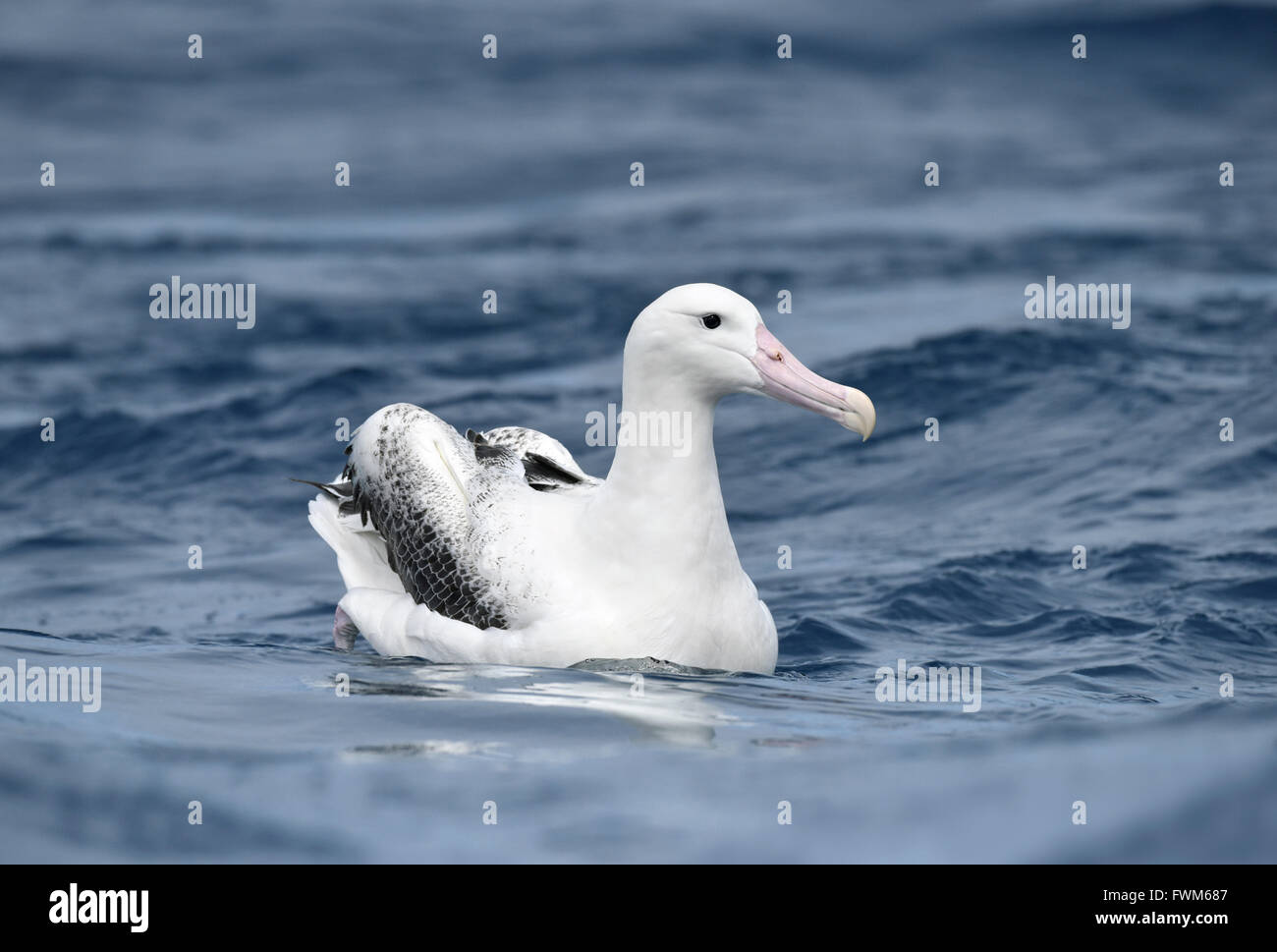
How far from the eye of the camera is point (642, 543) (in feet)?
26.4

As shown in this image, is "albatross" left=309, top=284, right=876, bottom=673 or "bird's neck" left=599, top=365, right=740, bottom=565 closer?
"albatross" left=309, top=284, right=876, bottom=673

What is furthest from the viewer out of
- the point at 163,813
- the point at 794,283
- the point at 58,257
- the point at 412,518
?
the point at 58,257

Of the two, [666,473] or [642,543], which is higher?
[666,473]

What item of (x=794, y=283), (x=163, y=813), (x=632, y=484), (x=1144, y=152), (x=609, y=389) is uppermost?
(x=1144, y=152)

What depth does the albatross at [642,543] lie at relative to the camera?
26.1 ft

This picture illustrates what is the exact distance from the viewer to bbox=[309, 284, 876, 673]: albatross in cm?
795

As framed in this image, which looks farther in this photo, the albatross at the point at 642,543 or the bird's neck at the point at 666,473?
the bird's neck at the point at 666,473

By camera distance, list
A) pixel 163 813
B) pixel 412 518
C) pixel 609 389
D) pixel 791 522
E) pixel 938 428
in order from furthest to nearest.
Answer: pixel 609 389 < pixel 938 428 < pixel 791 522 < pixel 412 518 < pixel 163 813

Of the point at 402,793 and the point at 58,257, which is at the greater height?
the point at 58,257

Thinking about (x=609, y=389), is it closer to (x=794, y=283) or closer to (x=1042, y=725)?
(x=794, y=283)

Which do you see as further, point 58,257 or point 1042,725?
point 58,257

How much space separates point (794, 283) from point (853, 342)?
8.72 feet

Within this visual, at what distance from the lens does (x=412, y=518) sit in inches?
354

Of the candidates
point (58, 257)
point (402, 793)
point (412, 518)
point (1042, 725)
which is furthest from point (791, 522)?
point (58, 257)
